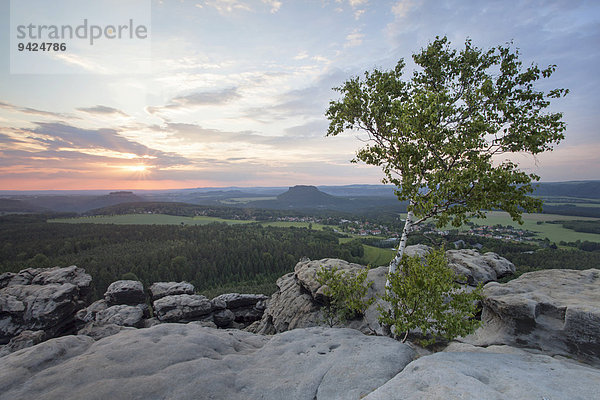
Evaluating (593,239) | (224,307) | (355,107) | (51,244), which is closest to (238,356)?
(355,107)

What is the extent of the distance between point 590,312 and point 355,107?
20.5m

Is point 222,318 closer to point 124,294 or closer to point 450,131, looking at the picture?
point 124,294

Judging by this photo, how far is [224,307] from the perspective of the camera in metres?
45.4

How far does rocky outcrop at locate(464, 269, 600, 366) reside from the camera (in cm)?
1521

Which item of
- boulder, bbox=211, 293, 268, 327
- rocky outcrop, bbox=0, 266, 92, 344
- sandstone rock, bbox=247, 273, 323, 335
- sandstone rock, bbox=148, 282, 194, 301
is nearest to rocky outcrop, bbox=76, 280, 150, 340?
sandstone rock, bbox=148, 282, 194, 301

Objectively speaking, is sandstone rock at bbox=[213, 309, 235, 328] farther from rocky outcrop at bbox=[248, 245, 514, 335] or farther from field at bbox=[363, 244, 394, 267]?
field at bbox=[363, 244, 394, 267]

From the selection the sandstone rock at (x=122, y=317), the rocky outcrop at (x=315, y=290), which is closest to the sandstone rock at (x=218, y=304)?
the rocky outcrop at (x=315, y=290)

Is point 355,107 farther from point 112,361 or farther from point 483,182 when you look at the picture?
point 112,361

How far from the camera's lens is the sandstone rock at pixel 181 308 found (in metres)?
38.8

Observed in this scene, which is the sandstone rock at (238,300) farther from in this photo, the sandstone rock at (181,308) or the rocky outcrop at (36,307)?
the rocky outcrop at (36,307)

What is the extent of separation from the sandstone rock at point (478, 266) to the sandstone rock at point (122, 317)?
43014 millimetres

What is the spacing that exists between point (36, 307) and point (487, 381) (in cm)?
5132

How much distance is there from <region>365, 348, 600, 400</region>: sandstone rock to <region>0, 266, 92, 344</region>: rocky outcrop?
4600 centimetres

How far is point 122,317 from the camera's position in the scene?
35.2m
